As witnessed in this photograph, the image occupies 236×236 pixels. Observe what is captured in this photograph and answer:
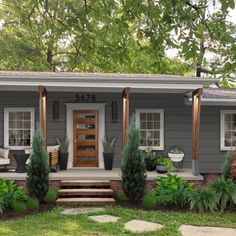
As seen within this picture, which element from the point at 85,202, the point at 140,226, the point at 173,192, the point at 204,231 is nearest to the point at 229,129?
the point at 173,192

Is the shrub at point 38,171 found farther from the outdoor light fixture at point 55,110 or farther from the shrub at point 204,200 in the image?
the outdoor light fixture at point 55,110

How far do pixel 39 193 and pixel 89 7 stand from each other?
4.78 metres

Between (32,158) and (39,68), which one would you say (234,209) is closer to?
(32,158)

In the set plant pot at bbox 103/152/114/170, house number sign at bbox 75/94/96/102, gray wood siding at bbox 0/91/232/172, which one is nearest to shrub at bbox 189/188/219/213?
plant pot at bbox 103/152/114/170

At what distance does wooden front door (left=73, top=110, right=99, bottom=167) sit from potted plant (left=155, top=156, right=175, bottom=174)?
85.2 inches

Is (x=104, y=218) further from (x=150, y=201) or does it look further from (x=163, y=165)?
(x=163, y=165)

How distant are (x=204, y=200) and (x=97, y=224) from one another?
267cm

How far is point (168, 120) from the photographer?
13.5m

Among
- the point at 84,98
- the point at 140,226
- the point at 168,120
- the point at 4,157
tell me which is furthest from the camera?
the point at 168,120

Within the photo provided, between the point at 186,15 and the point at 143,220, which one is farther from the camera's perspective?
the point at 143,220

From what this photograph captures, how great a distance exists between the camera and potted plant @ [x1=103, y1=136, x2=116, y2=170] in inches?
494

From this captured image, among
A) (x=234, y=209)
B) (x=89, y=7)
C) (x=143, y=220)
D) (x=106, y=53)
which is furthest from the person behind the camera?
(x=234, y=209)

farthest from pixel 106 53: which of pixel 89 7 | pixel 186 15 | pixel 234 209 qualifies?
pixel 234 209

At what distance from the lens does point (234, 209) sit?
359 inches
